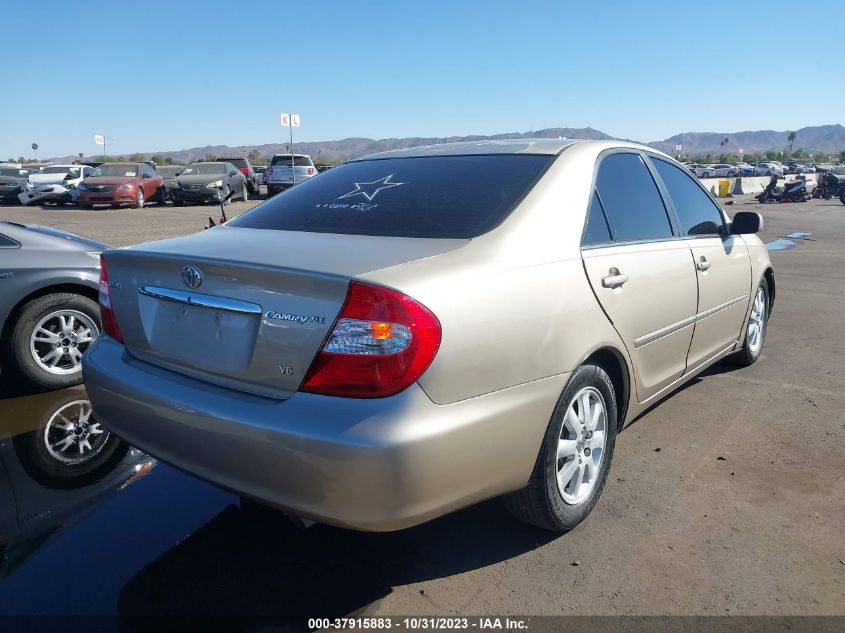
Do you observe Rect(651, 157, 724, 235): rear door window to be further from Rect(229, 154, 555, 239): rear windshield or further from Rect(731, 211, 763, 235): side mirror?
Rect(229, 154, 555, 239): rear windshield

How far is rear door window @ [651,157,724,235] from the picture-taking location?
3961 millimetres

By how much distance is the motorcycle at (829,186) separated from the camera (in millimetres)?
30938

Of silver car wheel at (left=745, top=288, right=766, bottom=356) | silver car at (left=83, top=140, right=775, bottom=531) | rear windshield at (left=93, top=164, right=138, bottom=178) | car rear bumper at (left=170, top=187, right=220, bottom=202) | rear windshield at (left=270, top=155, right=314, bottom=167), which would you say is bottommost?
silver car wheel at (left=745, top=288, right=766, bottom=356)

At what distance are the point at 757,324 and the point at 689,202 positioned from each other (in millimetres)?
1715

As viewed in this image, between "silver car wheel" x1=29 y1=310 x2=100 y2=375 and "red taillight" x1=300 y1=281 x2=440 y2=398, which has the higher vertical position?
"red taillight" x1=300 y1=281 x2=440 y2=398

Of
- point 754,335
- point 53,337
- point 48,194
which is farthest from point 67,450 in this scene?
point 48,194

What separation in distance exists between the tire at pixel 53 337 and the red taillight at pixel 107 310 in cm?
208

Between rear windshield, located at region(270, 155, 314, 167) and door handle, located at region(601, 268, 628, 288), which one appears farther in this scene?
rear windshield, located at region(270, 155, 314, 167)

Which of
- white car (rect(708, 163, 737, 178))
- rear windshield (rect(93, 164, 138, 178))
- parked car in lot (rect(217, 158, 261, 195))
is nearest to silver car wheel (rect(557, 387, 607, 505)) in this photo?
rear windshield (rect(93, 164, 138, 178))

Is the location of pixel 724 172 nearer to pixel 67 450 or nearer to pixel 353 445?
pixel 67 450

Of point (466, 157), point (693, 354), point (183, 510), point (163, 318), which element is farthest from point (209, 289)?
point (693, 354)

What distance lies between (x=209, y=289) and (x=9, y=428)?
8.19 ft

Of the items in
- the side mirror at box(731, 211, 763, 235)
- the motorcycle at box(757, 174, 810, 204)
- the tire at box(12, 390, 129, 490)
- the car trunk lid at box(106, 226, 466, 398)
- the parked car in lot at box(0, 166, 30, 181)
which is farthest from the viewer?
the motorcycle at box(757, 174, 810, 204)

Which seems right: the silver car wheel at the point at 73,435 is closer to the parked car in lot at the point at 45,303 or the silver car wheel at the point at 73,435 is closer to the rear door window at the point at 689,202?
the parked car in lot at the point at 45,303
